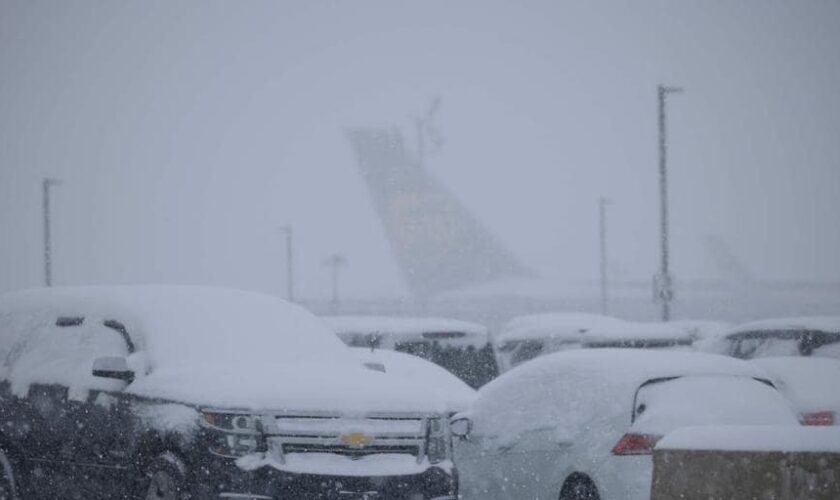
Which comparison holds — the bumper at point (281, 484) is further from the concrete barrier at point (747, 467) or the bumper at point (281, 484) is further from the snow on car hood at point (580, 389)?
the concrete barrier at point (747, 467)

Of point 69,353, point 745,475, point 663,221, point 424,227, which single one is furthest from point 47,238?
point 745,475

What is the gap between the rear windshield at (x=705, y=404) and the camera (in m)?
7.22

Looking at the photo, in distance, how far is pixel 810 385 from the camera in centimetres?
1021

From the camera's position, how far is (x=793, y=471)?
4016 millimetres

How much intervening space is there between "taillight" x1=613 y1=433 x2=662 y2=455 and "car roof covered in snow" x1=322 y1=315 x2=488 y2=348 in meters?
5.98

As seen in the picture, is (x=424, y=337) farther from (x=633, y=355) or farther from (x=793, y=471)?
(x=793, y=471)

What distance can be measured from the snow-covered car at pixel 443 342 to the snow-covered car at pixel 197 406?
4029mm

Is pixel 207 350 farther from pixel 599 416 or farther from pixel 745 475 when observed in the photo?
pixel 745 475

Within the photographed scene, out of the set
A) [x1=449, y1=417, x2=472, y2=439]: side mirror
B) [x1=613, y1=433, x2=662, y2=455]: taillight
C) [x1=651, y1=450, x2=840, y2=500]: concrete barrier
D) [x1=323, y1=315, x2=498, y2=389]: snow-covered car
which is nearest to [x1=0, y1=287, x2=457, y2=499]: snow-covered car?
[x1=449, y1=417, x2=472, y2=439]: side mirror

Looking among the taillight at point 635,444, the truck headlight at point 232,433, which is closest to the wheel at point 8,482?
the truck headlight at point 232,433

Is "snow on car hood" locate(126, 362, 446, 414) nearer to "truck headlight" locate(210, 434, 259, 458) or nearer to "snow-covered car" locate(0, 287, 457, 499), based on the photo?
"snow-covered car" locate(0, 287, 457, 499)

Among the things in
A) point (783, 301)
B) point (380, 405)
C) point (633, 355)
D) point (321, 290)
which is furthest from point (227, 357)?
point (321, 290)

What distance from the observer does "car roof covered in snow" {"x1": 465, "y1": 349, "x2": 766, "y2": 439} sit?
761cm

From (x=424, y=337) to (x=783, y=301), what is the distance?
82.7 ft
